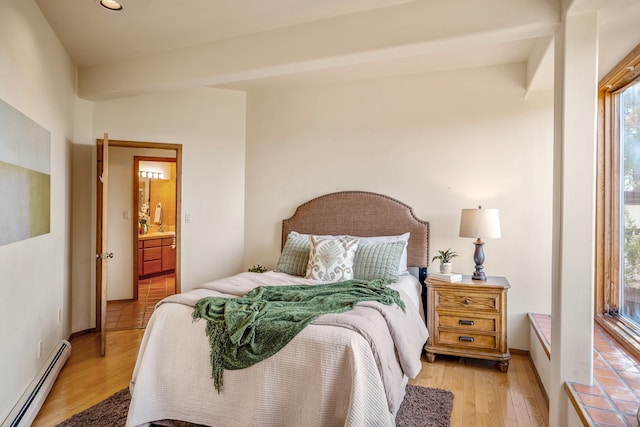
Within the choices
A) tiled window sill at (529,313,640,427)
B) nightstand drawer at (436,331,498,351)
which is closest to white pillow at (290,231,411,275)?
nightstand drawer at (436,331,498,351)

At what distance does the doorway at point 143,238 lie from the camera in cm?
440

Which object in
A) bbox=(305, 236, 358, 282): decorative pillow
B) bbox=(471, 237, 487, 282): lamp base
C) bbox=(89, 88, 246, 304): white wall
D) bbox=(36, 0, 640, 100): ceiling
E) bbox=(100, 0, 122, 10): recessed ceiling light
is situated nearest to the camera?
bbox=(36, 0, 640, 100): ceiling

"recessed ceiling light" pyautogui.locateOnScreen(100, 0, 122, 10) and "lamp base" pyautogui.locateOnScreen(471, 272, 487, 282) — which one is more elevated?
"recessed ceiling light" pyautogui.locateOnScreen(100, 0, 122, 10)

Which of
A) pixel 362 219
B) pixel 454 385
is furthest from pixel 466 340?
pixel 362 219

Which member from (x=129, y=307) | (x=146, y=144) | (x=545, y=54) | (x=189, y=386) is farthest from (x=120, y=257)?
(x=545, y=54)

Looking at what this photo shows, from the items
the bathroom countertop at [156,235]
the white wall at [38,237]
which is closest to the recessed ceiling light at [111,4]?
the white wall at [38,237]

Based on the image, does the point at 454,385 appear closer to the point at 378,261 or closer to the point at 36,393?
the point at 378,261

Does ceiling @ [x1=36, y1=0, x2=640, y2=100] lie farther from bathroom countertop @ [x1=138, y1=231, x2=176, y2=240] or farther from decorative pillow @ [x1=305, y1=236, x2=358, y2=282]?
bathroom countertop @ [x1=138, y1=231, x2=176, y2=240]

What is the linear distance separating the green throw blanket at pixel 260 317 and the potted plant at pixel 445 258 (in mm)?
942

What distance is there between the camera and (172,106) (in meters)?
4.42

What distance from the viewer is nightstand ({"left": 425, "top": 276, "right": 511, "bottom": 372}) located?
3.18m

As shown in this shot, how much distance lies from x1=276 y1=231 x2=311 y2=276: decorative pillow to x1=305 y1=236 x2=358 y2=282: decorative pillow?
0.18m

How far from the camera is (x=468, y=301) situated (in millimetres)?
3271

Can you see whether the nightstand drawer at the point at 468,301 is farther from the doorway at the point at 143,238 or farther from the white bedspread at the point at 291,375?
the doorway at the point at 143,238
